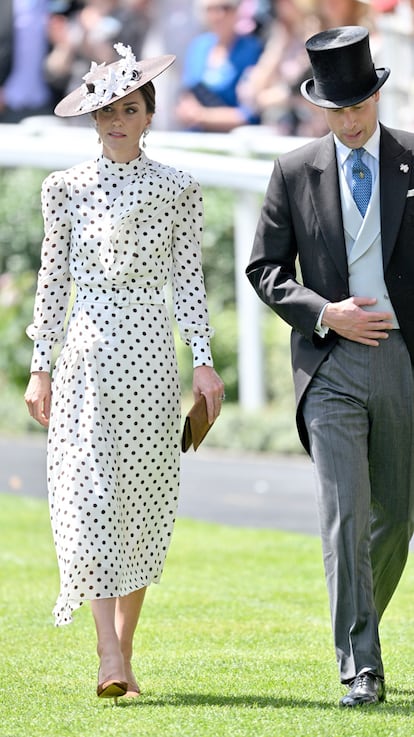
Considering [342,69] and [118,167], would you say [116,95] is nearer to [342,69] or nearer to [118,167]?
[118,167]

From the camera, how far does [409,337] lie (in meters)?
5.25

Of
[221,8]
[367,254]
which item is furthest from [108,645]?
[221,8]

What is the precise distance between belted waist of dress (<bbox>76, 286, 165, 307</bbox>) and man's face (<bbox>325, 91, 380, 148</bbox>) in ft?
2.69

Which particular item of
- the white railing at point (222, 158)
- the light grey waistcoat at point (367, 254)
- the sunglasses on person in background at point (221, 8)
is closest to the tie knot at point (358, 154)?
the light grey waistcoat at point (367, 254)

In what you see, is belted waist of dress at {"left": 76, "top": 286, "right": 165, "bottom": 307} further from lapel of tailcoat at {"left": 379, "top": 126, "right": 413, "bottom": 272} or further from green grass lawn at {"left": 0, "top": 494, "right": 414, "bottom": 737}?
green grass lawn at {"left": 0, "top": 494, "right": 414, "bottom": 737}

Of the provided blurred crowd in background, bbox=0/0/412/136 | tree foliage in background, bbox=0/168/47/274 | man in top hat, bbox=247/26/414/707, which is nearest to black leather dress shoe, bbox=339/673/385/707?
man in top hat, bbox=247/26/414/707

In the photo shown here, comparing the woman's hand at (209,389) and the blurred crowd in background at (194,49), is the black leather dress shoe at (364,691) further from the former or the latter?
the blurred crowd in background at (194,49)

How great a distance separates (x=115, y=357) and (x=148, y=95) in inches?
35.2

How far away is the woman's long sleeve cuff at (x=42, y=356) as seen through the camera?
18.1 feet

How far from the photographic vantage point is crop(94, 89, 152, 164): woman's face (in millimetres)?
5430

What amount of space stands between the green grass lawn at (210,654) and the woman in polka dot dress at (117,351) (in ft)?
1.08

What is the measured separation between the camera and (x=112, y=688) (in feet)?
17.0

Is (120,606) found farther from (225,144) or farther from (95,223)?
(225,144)

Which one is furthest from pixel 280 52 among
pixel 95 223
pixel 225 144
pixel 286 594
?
pixel 95 223
